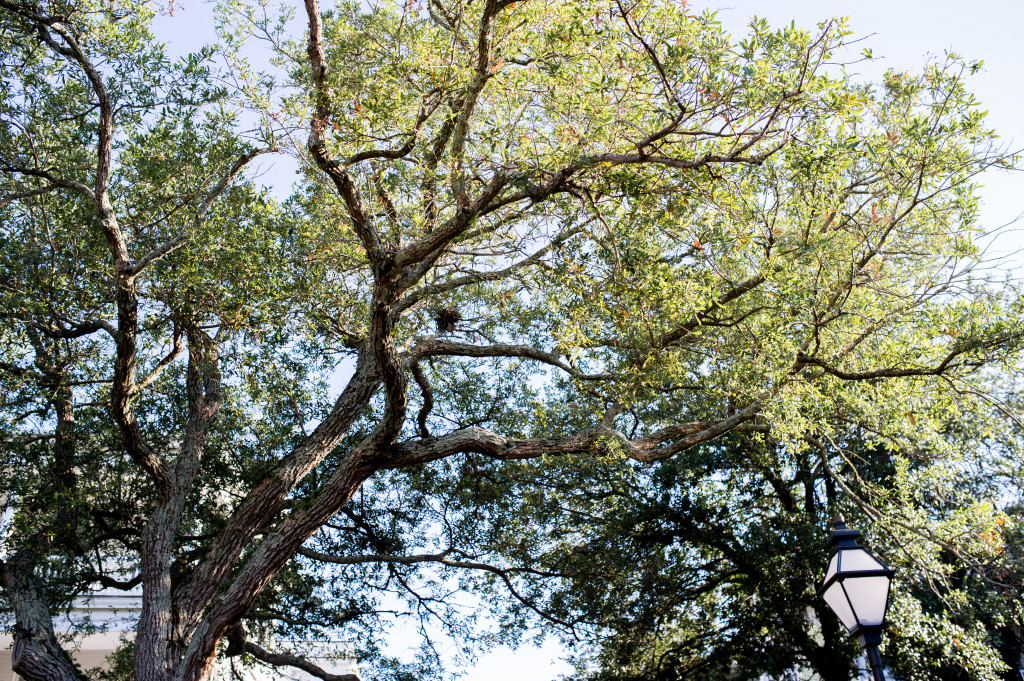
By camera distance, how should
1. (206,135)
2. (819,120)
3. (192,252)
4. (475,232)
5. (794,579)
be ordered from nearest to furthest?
(819,120), (475,232), (192,252), (206,135), (794,579)

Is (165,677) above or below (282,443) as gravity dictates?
below

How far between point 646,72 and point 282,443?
646cm

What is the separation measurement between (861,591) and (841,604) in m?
0.17

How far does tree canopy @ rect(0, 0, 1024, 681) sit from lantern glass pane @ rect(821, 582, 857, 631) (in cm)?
205

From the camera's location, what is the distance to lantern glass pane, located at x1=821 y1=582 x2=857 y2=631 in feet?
17.2

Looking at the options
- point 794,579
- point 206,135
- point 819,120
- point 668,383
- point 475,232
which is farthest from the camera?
point 794,579

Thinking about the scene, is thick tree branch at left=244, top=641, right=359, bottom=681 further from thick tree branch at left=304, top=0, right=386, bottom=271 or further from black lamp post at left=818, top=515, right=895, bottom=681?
black lamp post at left=818, top=515, right=895, bottom=681

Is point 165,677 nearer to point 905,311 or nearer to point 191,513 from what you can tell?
point 191,513

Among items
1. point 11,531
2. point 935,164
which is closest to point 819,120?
point 935,164

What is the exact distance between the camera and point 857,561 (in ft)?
17.3

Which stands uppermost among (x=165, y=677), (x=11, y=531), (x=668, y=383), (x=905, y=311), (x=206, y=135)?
(x=206, y=135)

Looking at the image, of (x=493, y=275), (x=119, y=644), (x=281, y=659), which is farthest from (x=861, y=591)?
(x=119, y=644)

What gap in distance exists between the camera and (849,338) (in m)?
7.59

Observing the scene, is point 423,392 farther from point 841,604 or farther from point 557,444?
point 841,604
